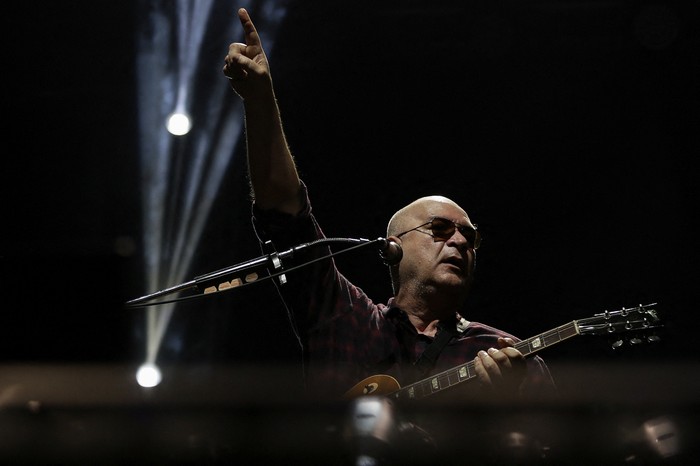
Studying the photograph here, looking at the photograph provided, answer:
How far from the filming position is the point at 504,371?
94.8 inches

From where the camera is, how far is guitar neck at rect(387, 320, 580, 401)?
254 cm

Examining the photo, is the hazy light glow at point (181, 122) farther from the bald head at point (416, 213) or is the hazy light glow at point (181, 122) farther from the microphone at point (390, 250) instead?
the microphone at point (390, 250)

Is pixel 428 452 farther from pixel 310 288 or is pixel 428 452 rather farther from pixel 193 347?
pixel 193 347

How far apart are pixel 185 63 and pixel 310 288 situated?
3.00 m

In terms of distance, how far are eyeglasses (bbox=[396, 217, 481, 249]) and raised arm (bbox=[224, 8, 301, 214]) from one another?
2.85ft

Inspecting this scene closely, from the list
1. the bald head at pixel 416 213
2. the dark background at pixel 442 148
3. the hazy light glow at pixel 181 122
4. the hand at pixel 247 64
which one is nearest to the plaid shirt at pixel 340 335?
the hand at pixel 247 64

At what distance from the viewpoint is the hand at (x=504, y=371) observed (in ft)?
→ 7.85

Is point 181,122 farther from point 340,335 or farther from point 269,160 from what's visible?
point 340,335

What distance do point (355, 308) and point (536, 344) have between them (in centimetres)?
73

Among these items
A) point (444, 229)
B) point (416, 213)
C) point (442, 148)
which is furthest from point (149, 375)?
point (444, 229)

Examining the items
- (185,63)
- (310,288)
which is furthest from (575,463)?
(185,63)

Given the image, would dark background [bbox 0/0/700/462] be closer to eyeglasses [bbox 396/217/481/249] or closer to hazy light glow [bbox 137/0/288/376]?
hazy light glow [bbox 137/0/288/376]

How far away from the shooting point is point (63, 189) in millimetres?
5246

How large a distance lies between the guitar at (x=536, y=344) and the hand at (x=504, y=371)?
108 millimetres
